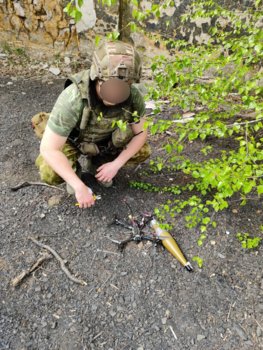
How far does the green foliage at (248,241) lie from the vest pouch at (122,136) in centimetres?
122

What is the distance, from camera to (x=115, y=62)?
224 centimetres

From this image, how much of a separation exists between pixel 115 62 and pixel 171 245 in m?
1.43

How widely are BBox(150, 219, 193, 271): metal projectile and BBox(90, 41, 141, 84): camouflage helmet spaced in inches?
47.6

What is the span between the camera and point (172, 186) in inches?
129

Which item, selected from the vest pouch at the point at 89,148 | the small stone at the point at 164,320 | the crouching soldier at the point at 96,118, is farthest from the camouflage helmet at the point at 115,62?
the small stone at the point at 164,320

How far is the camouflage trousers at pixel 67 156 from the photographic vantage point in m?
2.96

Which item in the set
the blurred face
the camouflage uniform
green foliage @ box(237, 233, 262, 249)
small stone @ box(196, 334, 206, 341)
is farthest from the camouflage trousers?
small stone @ box(196, 334, 206, 341)

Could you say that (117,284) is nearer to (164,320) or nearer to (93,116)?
(164,320)

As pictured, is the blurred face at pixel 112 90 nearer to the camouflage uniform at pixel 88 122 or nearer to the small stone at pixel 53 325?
the camouflage uniform at pixel 88 122

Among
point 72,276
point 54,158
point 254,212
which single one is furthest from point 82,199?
point 254,212

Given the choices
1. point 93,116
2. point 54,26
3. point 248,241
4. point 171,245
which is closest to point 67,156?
point 93,116

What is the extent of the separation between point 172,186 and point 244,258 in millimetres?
968

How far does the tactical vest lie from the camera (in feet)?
8.18

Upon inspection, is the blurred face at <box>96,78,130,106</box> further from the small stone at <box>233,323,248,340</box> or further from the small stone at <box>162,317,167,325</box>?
the small stone at <box>233,323,248,340</box>
